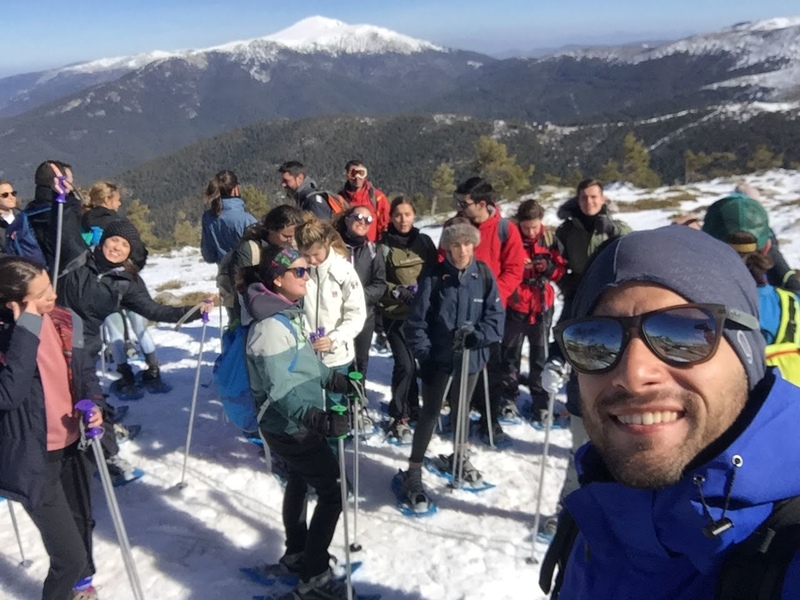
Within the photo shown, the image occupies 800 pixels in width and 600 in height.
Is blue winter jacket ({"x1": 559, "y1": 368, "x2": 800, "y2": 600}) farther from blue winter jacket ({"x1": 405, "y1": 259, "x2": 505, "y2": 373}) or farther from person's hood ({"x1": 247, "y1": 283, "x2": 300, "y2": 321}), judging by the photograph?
blue winter jacket ({"x1": 405, "y1": 259, "x2": 505, "y2": 373})

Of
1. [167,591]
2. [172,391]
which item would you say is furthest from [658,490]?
[172,391]

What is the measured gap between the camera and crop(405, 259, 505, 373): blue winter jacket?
4.49 metres

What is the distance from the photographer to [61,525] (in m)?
3.16

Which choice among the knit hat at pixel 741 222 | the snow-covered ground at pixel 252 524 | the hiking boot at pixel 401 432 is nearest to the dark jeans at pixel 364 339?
the hiking boot at pixel 401 432

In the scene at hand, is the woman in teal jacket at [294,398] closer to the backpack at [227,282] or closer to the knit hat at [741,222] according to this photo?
the backpack at [227,282]

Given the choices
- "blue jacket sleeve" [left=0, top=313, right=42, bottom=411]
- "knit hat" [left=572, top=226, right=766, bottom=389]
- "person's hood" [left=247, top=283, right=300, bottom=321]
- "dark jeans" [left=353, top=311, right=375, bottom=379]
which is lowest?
"dark jeans" [left=353, top=311, right=375, bottom=379]

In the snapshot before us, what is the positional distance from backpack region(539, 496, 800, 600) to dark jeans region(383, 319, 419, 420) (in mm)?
4485

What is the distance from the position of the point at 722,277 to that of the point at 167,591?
401 cm

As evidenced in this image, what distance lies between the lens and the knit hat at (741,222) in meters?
2.89

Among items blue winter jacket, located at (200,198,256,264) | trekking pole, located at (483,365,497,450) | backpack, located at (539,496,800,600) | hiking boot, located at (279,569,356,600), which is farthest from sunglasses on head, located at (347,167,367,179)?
backpack, located at (539,496,800,600)

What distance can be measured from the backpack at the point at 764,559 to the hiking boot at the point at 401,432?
187 inches

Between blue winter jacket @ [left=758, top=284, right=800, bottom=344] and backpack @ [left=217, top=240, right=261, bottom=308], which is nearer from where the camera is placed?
blue winter jacket @ [left=758, top=284, right=800, bottom=344]

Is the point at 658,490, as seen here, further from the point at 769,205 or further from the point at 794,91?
the point at 794,91

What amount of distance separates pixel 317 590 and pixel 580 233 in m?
4.07
